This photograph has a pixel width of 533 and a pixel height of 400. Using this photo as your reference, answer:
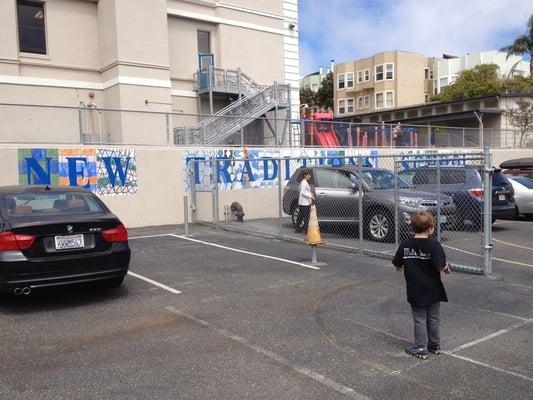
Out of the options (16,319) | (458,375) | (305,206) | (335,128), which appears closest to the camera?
(458,375)

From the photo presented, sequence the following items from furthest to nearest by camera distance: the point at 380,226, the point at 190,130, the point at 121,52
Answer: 1. the point at 121,52
2. the point at 190,130
3. the point at 380,226

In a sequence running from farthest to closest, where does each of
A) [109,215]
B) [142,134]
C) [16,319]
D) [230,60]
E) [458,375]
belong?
[230,60] → [142,134] → [109,215] → [16,319] → [458,375]

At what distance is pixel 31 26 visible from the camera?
21.5 m

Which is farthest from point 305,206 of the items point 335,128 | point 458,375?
point 335,128

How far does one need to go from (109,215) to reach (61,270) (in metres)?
1.01

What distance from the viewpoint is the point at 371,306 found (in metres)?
6.53

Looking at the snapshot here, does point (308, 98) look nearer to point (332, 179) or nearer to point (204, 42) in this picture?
point (204, 42)

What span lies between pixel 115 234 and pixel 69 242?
63 cm

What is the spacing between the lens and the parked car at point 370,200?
1055cm

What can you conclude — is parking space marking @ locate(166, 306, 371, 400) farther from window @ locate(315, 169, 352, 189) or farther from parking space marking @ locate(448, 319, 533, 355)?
window @ locate(315, 169, 352, 189)

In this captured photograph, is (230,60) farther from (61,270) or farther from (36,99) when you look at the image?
(61,270)

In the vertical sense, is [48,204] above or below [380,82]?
below

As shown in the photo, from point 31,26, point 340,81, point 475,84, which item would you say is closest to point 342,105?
point 340,81

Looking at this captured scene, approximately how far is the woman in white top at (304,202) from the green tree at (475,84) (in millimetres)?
45324
